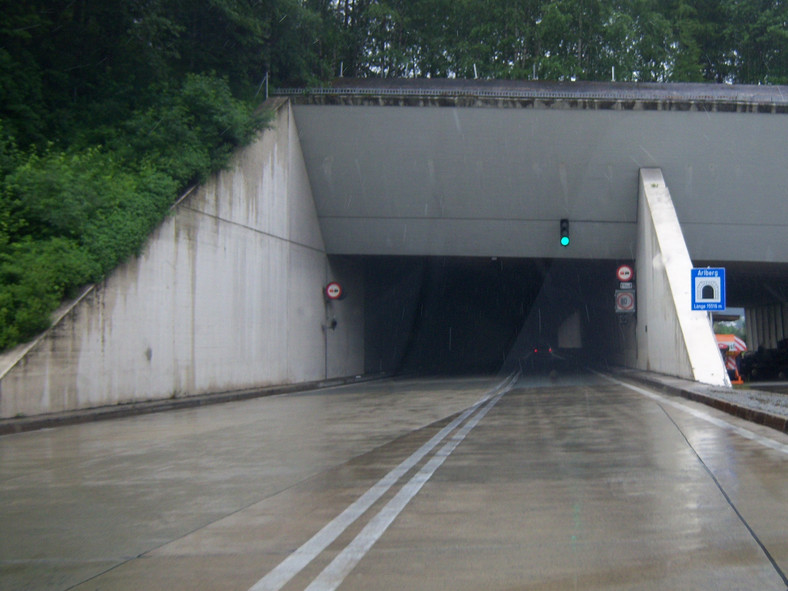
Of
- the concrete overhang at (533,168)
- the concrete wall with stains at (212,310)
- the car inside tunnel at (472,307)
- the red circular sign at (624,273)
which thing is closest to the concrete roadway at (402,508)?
the concrete wall with stains at (212,310)

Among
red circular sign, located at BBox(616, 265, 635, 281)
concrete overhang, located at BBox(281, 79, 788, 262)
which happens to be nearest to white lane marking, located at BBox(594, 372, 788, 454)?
red circular sign, located at BBox(616, 265, 635, 281)

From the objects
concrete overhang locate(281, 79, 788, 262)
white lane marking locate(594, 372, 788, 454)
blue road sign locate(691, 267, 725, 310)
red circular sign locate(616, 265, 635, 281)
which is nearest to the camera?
white lane marking locate(594, 372, 788, 454)

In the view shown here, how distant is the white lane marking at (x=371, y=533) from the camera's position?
5.06m

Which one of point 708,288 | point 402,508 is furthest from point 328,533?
point 708,288

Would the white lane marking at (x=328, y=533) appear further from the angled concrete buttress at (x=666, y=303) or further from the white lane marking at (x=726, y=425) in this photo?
the angled concrete buttress at (x=666, y=303)

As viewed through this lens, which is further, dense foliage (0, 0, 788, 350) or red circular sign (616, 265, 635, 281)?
red circular sign (616, 265, 635, 281)

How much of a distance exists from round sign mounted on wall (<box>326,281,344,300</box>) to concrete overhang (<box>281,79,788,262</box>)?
136 centimetres

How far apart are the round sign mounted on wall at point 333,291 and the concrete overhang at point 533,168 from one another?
136cm

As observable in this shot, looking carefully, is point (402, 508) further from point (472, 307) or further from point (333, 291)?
point (472, 307)

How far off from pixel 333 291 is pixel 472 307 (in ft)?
119

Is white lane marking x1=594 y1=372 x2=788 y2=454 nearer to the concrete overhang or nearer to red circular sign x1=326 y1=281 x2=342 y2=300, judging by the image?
the concrete overhang

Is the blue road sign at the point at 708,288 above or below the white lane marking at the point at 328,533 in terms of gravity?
above

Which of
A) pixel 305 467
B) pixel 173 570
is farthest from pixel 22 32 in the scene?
pixel 173 570

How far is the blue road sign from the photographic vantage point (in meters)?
21.7
